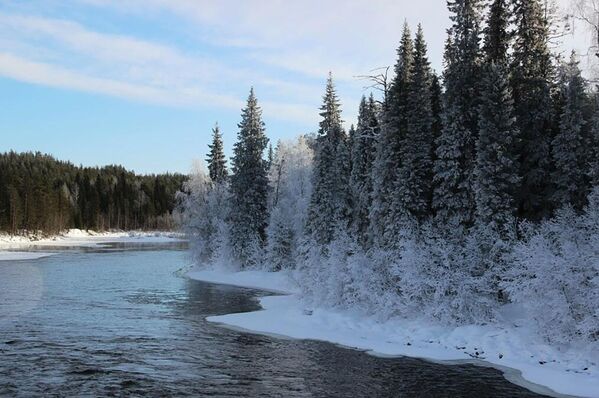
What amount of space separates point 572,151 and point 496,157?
14.9 feet

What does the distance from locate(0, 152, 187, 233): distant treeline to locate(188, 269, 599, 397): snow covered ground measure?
96302 mm

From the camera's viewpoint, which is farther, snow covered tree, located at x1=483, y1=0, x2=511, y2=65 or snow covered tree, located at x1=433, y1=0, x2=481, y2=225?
snow covered tree, located at x1=483, y1=0, x2=511, y2=65

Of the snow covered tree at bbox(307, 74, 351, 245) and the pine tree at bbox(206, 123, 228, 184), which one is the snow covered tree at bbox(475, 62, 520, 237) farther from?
the pine tree at bbox(206, 123, 228, 184)

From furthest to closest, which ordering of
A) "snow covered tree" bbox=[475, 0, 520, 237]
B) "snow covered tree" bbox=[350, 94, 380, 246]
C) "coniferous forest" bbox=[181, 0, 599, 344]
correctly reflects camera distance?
"snow covered tree" bbox=[350, 94, 380, 246] < "snow covered tree" bbox=[475, 0, 520, 237] < "coniferous forest" bbox=[181, 0, 599, 344]

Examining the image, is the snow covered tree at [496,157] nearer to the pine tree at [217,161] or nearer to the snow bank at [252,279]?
the snow bank at [252,279]

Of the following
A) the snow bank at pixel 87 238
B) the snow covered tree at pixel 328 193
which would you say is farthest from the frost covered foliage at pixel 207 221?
the snow bank at pixel 87 238

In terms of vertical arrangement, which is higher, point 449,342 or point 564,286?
point 564,286

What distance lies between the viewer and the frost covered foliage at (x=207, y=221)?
53.9 metres

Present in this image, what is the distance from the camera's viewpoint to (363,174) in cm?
4594

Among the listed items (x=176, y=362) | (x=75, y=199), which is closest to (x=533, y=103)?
(x=176, y=362)

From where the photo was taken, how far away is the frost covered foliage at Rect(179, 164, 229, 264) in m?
53.9

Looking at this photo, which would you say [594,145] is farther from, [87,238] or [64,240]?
[87,238]

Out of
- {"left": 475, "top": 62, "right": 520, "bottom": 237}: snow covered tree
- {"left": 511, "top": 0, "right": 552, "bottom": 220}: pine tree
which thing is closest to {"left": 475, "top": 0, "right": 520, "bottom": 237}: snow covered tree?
{"left": 475, "top": 62, "right": 520, "bottom": 237}: snow covered tree

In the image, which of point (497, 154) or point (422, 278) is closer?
point (422, 278)
